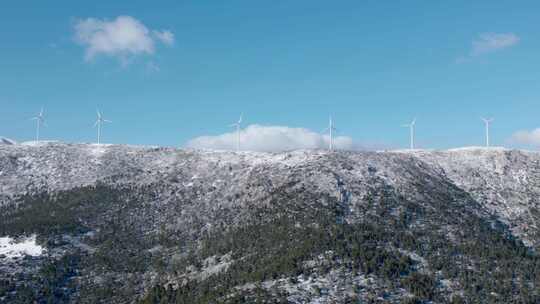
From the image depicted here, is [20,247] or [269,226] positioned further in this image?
[20,247]

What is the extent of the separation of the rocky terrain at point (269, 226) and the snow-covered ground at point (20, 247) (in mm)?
486

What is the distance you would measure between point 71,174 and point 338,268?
74691 millimetres

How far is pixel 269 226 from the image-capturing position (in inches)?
3706

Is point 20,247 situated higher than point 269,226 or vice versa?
point 269,226

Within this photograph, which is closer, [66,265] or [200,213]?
[66,265]

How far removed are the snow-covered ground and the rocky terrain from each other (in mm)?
486

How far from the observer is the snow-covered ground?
305ft

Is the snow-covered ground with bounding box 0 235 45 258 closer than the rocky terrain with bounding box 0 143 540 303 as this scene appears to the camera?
No

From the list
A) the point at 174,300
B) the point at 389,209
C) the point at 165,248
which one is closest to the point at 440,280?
the point at 389,209

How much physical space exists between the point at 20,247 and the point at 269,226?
40138 mm

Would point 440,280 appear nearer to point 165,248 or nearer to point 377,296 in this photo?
point 377,296

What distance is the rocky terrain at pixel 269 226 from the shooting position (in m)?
76.3

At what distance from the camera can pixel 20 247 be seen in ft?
314

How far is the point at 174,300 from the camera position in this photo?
251 feet
